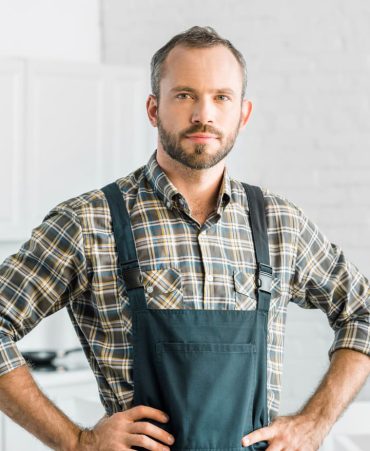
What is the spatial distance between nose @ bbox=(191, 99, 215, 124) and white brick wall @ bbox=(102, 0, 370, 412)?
1615mm

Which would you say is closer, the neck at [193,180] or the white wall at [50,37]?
the neck at [193,180]

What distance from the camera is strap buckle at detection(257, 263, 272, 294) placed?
1.66 m

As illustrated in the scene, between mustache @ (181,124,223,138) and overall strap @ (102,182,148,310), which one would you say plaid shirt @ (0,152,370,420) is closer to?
overall strap @ (102,182,148,310)

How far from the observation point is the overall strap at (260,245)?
166 cm

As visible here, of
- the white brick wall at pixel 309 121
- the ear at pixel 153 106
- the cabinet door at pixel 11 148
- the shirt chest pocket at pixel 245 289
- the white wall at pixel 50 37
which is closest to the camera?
the shirt chest pocket at pixel 245 289

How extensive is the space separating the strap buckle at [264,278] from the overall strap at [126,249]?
0.25m

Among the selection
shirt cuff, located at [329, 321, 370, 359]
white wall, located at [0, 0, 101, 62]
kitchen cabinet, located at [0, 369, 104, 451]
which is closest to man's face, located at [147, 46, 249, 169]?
shirt cuff, located at [329, 321, 370, 359]

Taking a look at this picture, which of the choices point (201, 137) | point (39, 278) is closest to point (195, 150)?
point (201, 137)

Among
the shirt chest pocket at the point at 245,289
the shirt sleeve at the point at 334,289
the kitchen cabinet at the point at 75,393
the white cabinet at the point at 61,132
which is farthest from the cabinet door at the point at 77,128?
the shirt chest pocket at the point at 245,289

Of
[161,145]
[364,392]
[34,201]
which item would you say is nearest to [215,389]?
[161,145]

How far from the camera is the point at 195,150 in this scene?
1.66 meters

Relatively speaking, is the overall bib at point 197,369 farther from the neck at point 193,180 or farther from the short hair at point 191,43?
the short hair at point 191,43

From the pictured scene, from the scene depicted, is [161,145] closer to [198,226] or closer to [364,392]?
[198,226]

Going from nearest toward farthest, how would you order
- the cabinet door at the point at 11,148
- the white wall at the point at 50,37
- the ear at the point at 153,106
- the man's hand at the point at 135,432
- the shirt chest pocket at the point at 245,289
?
the man's hand at the point at 135,432, the shirt chest pocket at the point at 245,289, the ear at the point at 153,106, the cabinet door at the point at 11,148, the white wall at the point at 50,37
